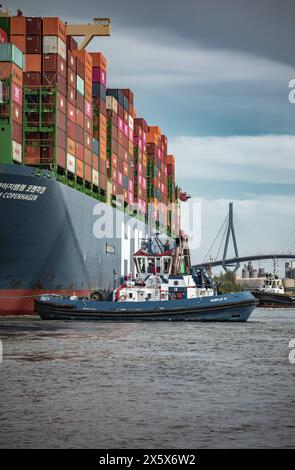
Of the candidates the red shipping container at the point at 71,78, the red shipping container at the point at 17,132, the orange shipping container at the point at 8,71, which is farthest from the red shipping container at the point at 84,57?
the red shipping container at the point at 17,132

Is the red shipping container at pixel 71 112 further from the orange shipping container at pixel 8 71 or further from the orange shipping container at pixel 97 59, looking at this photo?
the orange shipping container at pixel 97 59

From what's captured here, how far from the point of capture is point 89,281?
73.1 meters

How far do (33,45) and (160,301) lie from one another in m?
22.7

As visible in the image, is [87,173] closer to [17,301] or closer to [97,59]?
[97,59]

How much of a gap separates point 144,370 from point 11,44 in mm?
34689

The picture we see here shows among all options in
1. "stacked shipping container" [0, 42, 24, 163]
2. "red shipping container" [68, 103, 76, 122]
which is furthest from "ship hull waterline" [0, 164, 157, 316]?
"red shipping container" [68, 103, 76, 122]

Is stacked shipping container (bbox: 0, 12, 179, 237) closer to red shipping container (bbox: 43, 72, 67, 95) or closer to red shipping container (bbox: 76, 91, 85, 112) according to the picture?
red shipping container (bbox: 43, 72, 67, 95)

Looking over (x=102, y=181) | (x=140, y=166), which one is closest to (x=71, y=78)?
(x=102, y=181)

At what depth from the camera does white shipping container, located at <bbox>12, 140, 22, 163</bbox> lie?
2243 inches

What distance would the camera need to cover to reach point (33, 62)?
6109 centimetres

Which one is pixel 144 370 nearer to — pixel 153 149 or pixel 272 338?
pixel 272 338

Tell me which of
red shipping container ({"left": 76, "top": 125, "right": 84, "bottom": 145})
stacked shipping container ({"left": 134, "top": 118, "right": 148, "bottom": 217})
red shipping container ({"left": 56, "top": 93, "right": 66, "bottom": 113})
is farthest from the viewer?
stacked shipping container ({"left": 134, "top": 118, "right": 148, "bottom": 217})

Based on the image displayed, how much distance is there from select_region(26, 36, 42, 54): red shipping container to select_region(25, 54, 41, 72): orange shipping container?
0.33m
